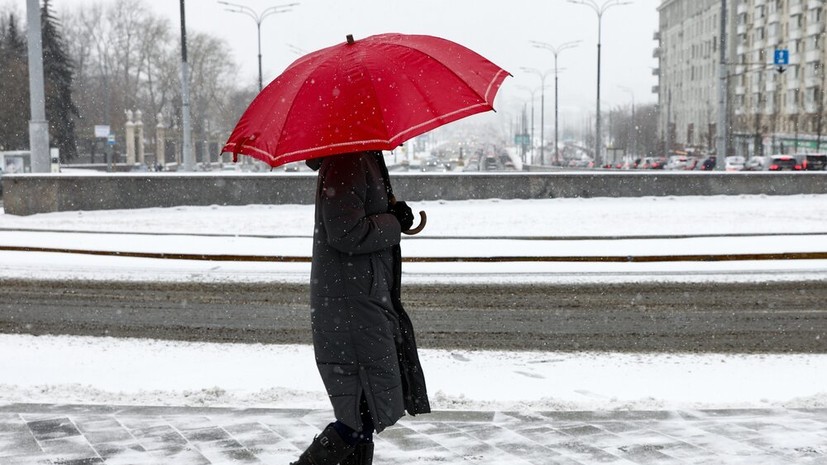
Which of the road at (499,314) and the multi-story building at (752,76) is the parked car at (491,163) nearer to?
the multi-story building at (752,76)

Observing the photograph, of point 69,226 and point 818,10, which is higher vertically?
point 818,10

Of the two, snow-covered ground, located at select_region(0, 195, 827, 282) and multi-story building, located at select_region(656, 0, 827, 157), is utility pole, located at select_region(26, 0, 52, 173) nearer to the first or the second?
snow-covered ground, located at select_region(0, 195, 827, 282)

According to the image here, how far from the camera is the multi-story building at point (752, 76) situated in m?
82.4

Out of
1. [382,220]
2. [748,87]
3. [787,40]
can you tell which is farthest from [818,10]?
[382,220]

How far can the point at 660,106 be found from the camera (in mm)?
129750

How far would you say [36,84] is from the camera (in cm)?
2291

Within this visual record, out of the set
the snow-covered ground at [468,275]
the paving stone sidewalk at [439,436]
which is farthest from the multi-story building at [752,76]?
the paving stone sidewalk at [439,436]

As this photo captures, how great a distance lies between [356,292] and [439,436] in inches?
74.2

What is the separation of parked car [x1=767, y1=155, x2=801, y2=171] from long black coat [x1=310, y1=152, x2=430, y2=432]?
51.4 m

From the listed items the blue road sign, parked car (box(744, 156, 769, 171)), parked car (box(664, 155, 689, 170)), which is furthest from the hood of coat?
parked car (box(664, 155, 689, 170))

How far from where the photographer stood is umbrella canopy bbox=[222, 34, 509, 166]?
3748 millimetres

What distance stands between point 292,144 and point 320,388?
141 inches

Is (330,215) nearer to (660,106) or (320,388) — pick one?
(320,388)

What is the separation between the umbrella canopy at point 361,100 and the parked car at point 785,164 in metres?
51.2
